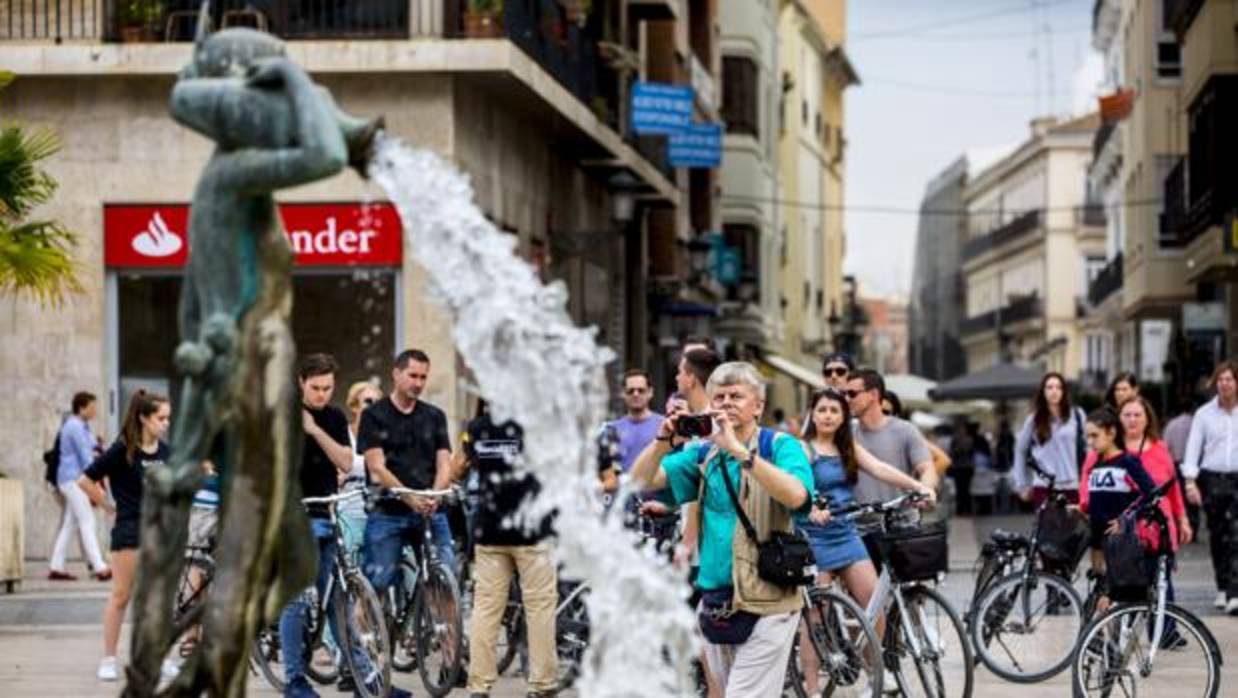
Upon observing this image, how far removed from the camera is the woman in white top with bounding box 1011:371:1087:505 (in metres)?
20.6

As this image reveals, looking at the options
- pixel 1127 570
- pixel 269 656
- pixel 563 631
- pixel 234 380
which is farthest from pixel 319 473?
pixel 234 380

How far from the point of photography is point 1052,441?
2072 centimetres

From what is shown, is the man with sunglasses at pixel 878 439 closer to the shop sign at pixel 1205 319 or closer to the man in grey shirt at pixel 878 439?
the man in grey shirt at pixel 878 439

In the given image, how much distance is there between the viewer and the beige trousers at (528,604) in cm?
1482

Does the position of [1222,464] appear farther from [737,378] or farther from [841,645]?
[737,378]

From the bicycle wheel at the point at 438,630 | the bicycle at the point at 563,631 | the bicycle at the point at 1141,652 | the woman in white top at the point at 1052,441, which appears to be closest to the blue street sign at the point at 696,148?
the woman in white top at the point at 1052,441

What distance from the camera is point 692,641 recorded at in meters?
9.62

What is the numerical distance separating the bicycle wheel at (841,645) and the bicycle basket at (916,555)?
1.64 ft

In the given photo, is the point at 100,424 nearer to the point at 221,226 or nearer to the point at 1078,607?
the point at 1078,607

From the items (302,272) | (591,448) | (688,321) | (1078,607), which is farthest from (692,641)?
(688,321)

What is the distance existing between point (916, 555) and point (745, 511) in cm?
284

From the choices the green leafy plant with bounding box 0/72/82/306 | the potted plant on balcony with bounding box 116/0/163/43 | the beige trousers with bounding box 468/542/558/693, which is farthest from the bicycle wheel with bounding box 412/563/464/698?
the potted plant on balcony with bounding box 116/0/163/43

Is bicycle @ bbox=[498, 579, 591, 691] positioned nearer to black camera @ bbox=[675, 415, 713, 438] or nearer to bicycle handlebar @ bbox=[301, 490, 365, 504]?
bicycle handlebar @ bbox=[301, 490, 365, 504]

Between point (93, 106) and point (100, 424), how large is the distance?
2842 mm
